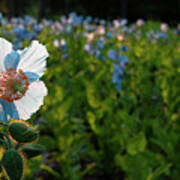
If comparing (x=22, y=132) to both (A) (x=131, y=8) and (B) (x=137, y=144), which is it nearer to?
(B) (x=137, y=144)

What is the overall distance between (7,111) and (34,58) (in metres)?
0.10

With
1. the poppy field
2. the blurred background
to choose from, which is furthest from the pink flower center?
the blurred background

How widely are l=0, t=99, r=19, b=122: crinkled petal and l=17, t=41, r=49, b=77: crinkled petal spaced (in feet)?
0.22

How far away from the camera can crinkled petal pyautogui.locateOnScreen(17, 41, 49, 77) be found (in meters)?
0.51

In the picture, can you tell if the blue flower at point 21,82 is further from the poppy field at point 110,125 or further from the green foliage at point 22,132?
the poppy field at point 110,125

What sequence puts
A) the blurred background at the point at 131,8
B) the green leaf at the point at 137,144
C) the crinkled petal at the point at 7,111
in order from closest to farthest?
the crinkled petal at the point at 7,111
the green leaf at the point at 137,144
the blurred background at the point at 131,8

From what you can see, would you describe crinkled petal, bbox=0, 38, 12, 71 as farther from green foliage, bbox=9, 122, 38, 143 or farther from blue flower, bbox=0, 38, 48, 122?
green foliage, bbox=9, 122, 38, 143

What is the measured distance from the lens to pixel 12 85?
509 mm

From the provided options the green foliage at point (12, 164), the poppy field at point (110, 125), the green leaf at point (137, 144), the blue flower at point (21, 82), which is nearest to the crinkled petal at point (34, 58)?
the blue flower at point (21, 82)

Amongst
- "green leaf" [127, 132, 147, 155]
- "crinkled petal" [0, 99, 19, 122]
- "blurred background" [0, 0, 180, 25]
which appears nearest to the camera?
"crinkled petal" [0, 99, 19, 122]

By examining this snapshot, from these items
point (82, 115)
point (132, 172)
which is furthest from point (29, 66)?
point (82, 115)

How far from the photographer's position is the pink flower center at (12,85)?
1.62ft

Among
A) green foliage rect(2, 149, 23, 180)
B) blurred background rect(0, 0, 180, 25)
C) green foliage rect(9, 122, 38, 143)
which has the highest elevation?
blurred background rect(0, 0, 180, 25)

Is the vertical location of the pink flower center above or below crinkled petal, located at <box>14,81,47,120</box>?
above
